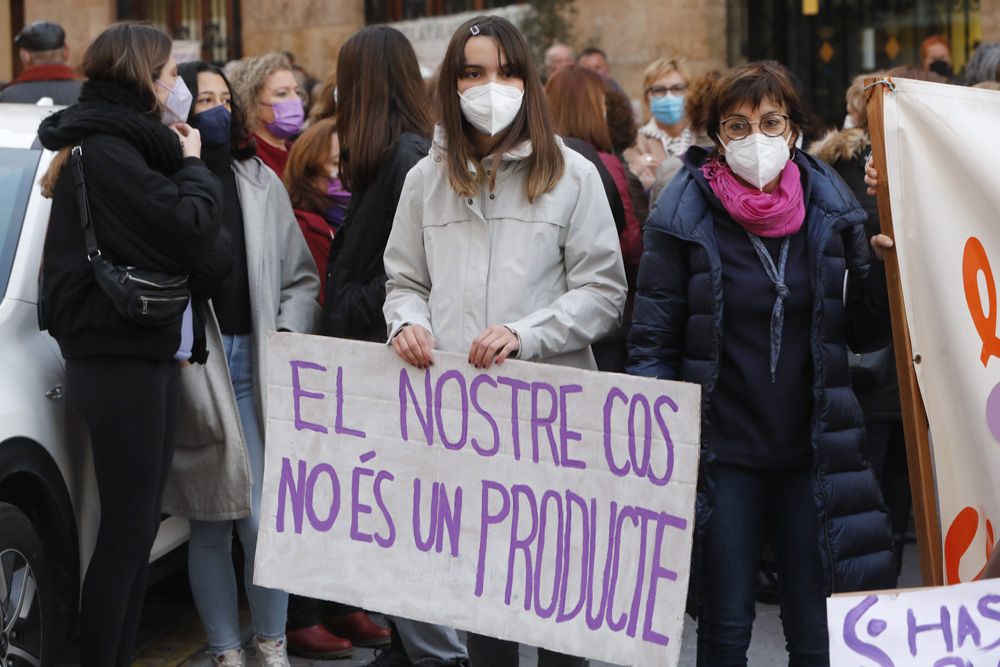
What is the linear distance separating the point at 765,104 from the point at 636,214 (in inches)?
106

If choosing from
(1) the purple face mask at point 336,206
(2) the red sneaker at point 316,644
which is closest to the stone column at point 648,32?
(1) the purple face mask at point 336,206

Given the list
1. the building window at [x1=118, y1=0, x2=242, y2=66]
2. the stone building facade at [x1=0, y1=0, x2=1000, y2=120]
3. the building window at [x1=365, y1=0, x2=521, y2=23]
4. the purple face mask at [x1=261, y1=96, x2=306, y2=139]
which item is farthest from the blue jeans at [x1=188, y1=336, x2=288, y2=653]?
the building window at [x1=118, y1=0, x2=242, y2=66]

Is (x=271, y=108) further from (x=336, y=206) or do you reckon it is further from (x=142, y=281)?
(x=142, y=281)

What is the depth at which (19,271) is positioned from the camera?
4.43 metres

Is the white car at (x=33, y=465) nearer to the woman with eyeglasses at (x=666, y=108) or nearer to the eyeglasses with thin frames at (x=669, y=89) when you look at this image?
the woman with eyeglasses at (x=666, y=108)

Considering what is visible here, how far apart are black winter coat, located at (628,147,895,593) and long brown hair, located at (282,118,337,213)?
2.04 m

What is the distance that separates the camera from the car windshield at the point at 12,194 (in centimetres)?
448

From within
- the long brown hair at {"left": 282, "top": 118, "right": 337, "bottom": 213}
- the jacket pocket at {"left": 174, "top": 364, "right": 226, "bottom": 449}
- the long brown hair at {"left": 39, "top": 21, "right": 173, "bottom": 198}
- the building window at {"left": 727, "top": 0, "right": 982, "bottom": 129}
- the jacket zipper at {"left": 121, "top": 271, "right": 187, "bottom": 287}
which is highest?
the building window at {"left": 727, "top": 0, "right": 982, "bottom": 129}

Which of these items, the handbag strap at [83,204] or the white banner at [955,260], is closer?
the white banner at [955,260]

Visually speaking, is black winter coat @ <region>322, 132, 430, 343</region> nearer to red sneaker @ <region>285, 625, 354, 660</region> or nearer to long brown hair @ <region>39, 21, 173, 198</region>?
long brown hair @ <region>39, 21, 173, 198</region>

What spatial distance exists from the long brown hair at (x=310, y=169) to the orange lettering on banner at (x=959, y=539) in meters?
2.73

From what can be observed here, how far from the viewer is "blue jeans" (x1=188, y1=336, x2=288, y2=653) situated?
15.5ft

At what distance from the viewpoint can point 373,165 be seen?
4.57 meters

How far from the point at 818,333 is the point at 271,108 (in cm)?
299
